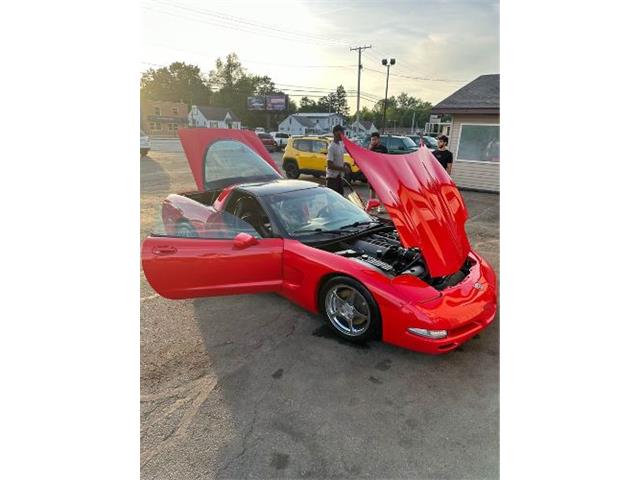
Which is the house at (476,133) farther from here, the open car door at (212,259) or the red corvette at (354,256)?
the open car door at (212,259)

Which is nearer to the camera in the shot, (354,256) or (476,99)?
(354,256)

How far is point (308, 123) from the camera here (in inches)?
966

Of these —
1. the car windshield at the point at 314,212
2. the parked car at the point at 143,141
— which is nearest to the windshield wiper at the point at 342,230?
the car windshield at the point at 314,212

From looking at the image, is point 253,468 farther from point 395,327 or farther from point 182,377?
point 395,327

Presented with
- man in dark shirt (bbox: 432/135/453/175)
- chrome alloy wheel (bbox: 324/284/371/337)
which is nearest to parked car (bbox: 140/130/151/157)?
chrome alloy wheel (bbox: 324/284/371/337)

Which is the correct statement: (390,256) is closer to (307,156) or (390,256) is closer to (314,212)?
(314,212)

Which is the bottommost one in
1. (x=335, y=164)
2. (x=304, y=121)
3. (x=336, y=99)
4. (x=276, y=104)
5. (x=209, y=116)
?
(x=335, y=164)

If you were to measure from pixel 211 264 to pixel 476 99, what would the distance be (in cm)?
1018

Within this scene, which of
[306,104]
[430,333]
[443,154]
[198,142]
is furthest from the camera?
[306,104]

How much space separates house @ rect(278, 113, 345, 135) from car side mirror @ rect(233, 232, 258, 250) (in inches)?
810

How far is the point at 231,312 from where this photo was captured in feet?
11.1

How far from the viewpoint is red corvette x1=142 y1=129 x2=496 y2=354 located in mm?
2641

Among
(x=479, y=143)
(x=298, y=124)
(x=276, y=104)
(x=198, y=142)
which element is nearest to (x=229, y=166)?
(x=198, y=142)
